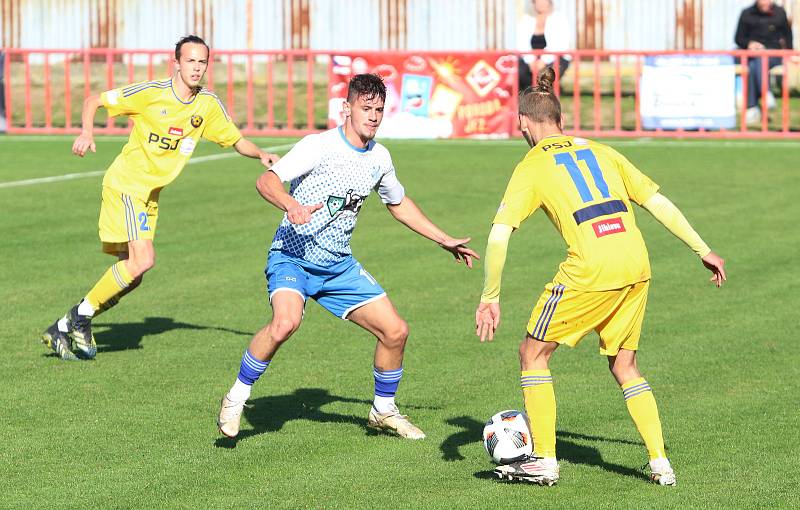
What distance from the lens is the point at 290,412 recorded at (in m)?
9.27

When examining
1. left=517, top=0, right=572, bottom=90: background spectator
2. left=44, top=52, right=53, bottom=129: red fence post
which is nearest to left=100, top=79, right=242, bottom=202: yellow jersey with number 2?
left=517, top=0, right=572, bottom=90: background spectator

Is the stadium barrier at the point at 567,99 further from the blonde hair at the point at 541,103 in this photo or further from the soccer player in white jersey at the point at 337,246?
the blonde hair at the point at 541,103

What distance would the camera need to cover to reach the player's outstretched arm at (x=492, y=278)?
727cm

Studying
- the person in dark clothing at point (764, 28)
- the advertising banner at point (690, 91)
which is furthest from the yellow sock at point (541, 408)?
the person in dark clothing at point (764, 28)

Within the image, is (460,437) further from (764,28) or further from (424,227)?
(764,28)

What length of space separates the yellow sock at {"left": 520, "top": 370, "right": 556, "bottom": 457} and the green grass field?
23cm

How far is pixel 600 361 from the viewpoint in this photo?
35.1 ft

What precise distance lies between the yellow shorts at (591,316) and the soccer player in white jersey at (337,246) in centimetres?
→ 110

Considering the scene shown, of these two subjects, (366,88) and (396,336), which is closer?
(366,88)

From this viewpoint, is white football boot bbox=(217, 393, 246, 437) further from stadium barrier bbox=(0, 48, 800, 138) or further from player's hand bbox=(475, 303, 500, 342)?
stadium barrier bbox=(0, 48, 800, 138)

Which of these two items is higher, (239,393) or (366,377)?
(239,393)

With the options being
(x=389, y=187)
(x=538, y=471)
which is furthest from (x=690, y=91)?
(x=538, y=471)

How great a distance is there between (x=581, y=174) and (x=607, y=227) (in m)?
0.29

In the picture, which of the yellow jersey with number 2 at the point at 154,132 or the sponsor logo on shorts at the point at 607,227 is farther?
the yellow jersey with number 2 at the point at 154,132
